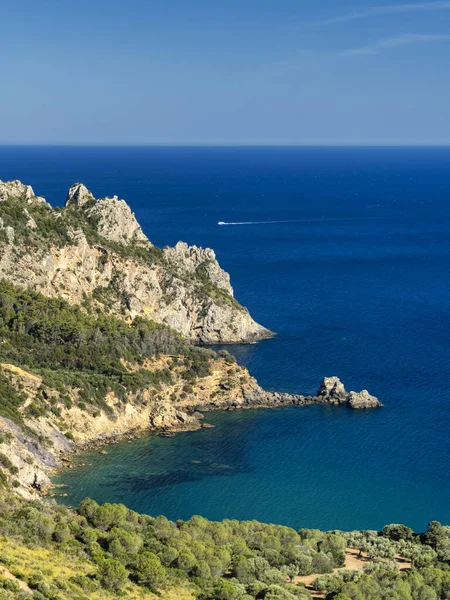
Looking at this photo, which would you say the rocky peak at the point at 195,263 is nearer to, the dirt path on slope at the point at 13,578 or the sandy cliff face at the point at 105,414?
the sandy cliff face at the point at 105,414

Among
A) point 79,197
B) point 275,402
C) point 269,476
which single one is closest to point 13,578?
point 269,476

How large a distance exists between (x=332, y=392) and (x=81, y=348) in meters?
28.0

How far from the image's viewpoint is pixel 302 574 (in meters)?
50.0

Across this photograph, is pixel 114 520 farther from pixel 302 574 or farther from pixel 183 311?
pixel 183 311

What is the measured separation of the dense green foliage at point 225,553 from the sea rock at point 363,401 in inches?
1155

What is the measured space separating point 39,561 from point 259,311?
267 ft

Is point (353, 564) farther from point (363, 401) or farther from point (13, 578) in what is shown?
point (363, 401)

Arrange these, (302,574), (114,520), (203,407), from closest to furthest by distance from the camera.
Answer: (302,574) → (114,520) → (203,407)

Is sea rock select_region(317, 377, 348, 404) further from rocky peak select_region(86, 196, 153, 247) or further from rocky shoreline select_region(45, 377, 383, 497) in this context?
rocky peak select_region(86, 196, 153, 247)

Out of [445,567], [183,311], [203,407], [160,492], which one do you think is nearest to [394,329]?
[183,311]

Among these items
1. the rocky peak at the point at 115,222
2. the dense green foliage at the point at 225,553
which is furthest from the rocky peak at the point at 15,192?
the dense green foliage at the point at 225,553

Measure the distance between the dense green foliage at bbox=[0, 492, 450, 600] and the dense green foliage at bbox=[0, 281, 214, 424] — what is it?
2668 cm

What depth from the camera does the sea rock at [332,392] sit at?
8800 cm

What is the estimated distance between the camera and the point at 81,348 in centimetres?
8675
